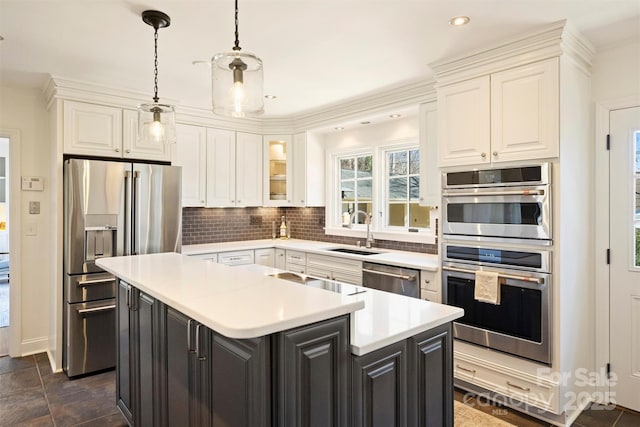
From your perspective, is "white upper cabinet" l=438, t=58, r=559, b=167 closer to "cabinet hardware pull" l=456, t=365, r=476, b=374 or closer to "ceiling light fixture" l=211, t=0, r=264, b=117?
"cabinet hardware pull" l=456, t=365, r=476, b=374

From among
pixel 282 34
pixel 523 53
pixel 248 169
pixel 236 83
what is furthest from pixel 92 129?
pixel 523 53

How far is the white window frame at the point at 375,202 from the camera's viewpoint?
4026 mm

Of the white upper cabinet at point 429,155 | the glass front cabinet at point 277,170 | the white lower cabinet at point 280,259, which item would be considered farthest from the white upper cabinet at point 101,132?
the white upper cabinet at point 429,155

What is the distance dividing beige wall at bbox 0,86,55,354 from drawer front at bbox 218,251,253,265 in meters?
1.58

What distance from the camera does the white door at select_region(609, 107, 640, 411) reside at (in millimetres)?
2604

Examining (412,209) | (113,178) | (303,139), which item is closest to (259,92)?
(113,178)

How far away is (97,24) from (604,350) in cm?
395

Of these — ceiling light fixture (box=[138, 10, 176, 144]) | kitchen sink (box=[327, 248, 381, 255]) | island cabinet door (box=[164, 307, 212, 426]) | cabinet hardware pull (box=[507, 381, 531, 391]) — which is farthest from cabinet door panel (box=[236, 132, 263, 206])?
cabinet hardware pull (box=[507, 381, 531, 391])

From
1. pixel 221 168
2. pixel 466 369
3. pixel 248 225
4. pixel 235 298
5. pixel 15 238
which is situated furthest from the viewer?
pixel 248 225

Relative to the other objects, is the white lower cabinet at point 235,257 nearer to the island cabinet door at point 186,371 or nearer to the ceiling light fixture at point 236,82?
the island cabinet door at point 186,371

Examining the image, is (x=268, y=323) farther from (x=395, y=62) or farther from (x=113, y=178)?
(x=113, y=178)

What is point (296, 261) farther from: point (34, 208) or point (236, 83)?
point (236, 83)

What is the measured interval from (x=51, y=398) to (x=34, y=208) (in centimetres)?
176

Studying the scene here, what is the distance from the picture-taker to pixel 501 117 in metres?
2.62
